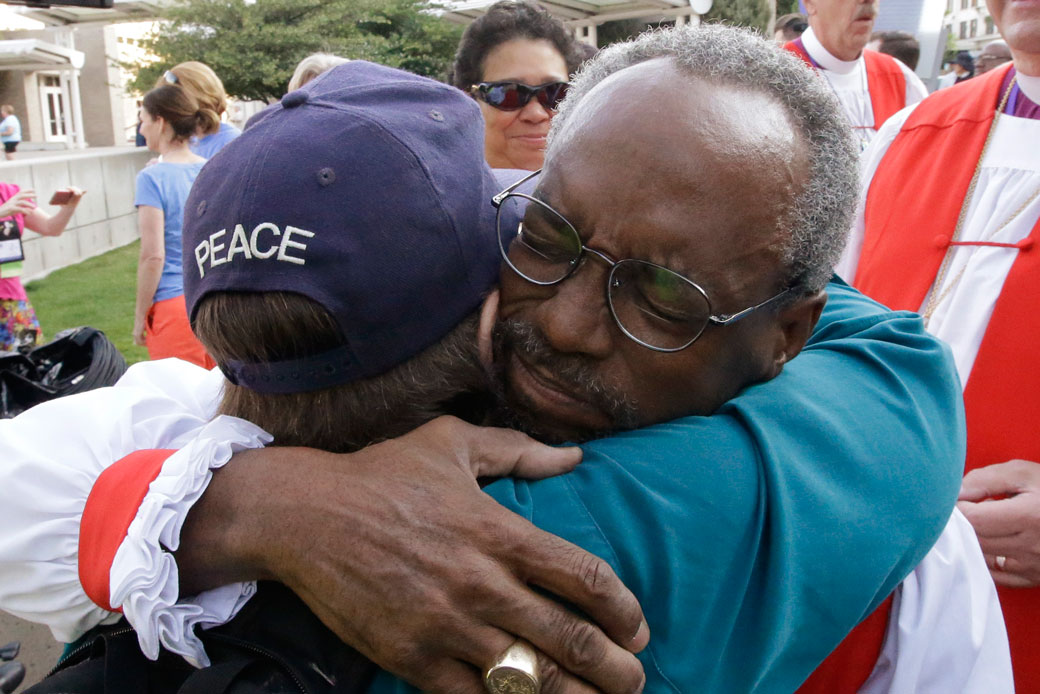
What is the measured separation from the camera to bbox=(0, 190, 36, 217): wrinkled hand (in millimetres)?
6320

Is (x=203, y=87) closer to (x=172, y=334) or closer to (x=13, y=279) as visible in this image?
(x=172, y=334)

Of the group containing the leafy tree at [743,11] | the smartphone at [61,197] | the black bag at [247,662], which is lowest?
the smartphone at [61,197]

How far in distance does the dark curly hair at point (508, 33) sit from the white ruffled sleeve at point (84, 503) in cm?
273

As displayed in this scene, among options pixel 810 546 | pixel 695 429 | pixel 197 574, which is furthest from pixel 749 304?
pixel 197 574

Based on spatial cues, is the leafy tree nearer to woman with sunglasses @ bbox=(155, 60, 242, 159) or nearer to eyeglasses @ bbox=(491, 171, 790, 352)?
woman with sunglasses @ bbox=(155, 60, 242, 159)

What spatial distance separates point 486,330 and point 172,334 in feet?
14.9

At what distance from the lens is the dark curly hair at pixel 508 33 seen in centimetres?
374

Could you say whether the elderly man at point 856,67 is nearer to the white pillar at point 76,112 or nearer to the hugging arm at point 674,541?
the hugging arm at point 674,541

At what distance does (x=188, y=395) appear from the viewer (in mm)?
1620

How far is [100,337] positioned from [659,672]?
4.05 metres

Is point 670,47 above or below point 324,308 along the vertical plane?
above

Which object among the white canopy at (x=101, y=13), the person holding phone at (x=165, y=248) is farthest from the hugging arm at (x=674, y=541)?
the white canopy at (x=101, y=13)

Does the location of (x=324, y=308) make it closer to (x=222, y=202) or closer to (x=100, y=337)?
(x=222, y=202)

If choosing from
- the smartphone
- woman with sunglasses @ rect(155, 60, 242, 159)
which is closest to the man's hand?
woman with sunglasses @ rect(155, 60, 242, 159)
